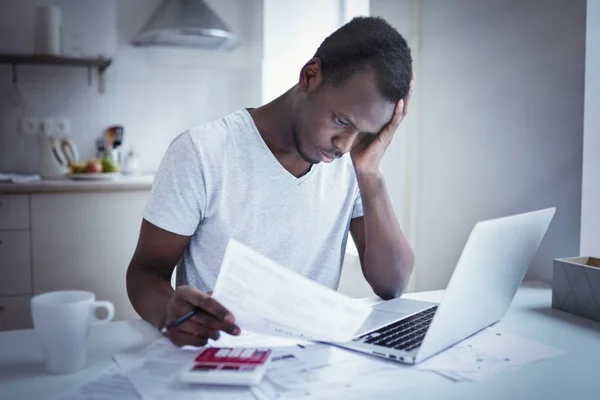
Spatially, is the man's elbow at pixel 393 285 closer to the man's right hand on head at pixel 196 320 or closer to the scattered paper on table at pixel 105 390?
the man's right hand on head at pixel 196 320

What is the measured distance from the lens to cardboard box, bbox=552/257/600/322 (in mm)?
1013

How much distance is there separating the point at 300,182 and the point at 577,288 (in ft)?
1.83

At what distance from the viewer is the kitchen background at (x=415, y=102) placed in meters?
1.34

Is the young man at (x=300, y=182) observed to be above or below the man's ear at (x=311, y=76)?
below

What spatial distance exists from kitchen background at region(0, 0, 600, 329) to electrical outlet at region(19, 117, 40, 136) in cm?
2

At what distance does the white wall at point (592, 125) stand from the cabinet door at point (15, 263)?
6.69 ft

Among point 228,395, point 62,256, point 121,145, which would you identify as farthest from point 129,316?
point 228,395

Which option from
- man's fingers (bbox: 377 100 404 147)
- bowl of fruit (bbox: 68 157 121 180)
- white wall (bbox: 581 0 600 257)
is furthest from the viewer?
bowl of fruit (bbox: 68 157 121 180)

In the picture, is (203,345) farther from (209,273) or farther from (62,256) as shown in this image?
(62,256)

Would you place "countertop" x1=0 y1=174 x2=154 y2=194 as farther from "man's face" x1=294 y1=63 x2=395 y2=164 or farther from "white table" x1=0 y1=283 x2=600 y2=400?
"white table" x1=0 y1=283 x2=600 y2=400

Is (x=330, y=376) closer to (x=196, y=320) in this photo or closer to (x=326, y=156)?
(x=196, y=320)

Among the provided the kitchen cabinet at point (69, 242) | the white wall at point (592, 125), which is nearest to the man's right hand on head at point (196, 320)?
the white wall at point (592, 125)

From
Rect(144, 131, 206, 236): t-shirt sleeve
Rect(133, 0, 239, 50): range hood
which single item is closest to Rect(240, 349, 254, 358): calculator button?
Rect(144, 131, 206, 236): t-shirt sleeve

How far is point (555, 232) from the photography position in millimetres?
1369
